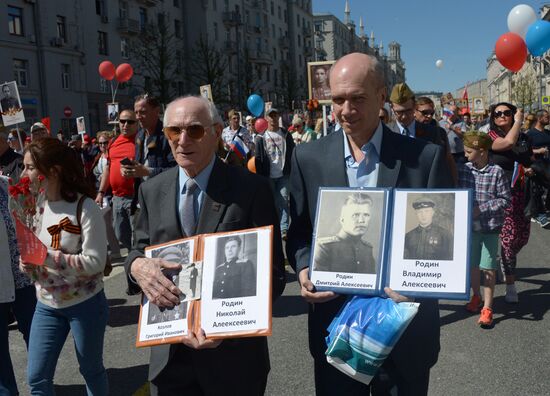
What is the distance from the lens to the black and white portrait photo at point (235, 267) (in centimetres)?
210

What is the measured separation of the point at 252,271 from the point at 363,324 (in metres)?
0.45

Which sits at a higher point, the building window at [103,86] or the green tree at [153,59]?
the green tree at [153,59]

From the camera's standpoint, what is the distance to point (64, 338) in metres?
3.29

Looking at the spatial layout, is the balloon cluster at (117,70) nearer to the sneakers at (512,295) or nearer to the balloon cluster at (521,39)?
the balloon cluster at (521,39)

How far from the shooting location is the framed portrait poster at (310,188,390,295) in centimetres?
212

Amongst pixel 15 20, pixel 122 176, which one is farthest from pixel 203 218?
pixel 15 20

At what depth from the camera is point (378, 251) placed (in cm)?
213

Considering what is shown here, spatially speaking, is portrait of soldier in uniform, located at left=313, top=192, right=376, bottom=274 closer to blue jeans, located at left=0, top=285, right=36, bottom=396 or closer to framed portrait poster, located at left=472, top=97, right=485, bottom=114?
blue jeans, located at left=0, top=285, right=36, bottom=396

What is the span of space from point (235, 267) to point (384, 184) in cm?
71

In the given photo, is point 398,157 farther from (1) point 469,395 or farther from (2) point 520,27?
(2) point 520,27

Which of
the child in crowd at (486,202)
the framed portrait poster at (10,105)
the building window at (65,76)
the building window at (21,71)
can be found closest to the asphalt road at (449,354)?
the child in crowd at (486,202)

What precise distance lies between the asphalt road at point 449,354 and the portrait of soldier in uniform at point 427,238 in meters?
2.33

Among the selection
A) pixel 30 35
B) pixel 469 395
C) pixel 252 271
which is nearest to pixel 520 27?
pixel 469 395

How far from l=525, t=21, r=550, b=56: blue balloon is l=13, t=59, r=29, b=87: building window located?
30.1 metres
